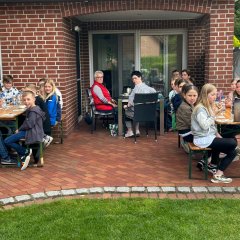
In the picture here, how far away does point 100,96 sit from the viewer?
29.1ft

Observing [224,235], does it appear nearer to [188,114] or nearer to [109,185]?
[109,185]

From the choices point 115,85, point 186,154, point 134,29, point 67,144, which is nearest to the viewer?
point 186,154

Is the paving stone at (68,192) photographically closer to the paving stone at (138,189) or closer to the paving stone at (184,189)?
the paving stone at (138,189)

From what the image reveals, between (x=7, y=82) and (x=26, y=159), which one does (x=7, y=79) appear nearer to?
(x=7, y=82)

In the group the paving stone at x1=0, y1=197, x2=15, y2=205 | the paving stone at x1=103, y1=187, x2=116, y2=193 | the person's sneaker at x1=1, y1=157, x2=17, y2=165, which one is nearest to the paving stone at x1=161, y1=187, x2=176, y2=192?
the paving stone at x1=103, y1=187, x2=116, y2=193

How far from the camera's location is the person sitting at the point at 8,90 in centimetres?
765

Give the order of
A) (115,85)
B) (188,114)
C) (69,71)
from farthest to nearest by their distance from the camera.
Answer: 1. (115,85)
2. (69,71)
3. (188,114)

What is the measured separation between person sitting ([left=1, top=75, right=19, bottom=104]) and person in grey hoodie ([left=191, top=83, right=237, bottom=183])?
3763 millimetres

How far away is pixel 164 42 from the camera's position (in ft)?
38.1

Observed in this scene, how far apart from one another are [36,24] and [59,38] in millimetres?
527

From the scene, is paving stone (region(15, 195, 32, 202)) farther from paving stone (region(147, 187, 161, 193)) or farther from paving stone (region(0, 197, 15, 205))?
paving stone (region(147, 187, 161, 193))

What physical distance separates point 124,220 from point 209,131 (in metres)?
1.88

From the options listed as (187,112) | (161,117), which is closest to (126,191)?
(187,112)

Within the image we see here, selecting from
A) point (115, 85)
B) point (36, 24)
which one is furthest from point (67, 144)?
point (115, 85)
